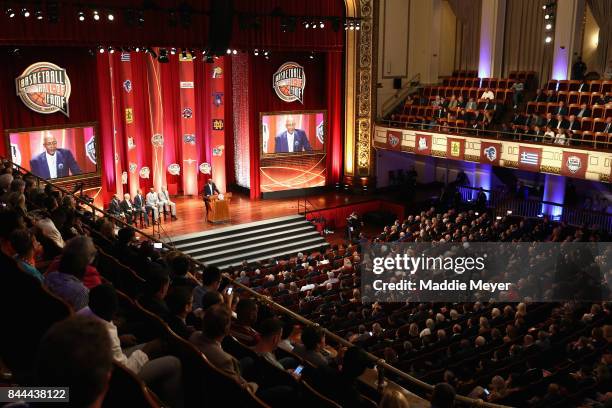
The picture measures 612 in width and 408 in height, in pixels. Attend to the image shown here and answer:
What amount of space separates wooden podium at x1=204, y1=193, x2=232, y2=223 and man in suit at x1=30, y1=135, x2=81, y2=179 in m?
3.38

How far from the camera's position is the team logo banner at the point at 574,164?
46.0 ft

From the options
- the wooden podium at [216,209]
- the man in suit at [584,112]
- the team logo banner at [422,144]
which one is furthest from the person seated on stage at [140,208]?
the man in suit at [584,112]

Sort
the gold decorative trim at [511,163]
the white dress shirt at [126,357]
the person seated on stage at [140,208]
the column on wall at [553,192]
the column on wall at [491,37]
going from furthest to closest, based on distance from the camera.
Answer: the column on wall at [491,37] → the column on wall at [553,192] → the person seated on stage at [140,208] → the gold decorative trim at [511,163] → the white dress shirt at [126,357]

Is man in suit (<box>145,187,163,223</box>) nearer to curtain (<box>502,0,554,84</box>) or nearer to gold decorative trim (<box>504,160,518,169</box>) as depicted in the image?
gold decorative trim (<box>504,160,518,169</box>)

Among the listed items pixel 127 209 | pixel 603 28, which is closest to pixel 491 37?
pixel 603 28

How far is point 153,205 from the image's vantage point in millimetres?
16266

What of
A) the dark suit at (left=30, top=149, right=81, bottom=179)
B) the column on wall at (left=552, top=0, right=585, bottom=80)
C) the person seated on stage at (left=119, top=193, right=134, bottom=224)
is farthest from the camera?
the column on wall at (left=552, top=0, right=585, bottom=80)

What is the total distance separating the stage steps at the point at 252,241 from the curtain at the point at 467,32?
8300 millimetres

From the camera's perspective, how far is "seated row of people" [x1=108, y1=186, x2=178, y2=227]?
1545 centimetres

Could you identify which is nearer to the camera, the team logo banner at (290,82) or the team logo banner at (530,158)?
the team logo banner at (530,158)

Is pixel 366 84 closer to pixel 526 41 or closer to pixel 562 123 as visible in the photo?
pixel 526 41

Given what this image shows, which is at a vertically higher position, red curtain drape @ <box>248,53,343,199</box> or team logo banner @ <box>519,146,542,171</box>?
red curtain drape @ <box>248,53,343,199</box>

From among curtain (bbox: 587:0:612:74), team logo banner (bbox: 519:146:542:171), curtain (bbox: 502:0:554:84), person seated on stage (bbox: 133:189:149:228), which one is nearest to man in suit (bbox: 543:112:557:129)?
team logo banner (bbox: 519:146:542:171)

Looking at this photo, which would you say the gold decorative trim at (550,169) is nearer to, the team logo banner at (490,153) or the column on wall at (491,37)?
the team logo banner at (490,153)
